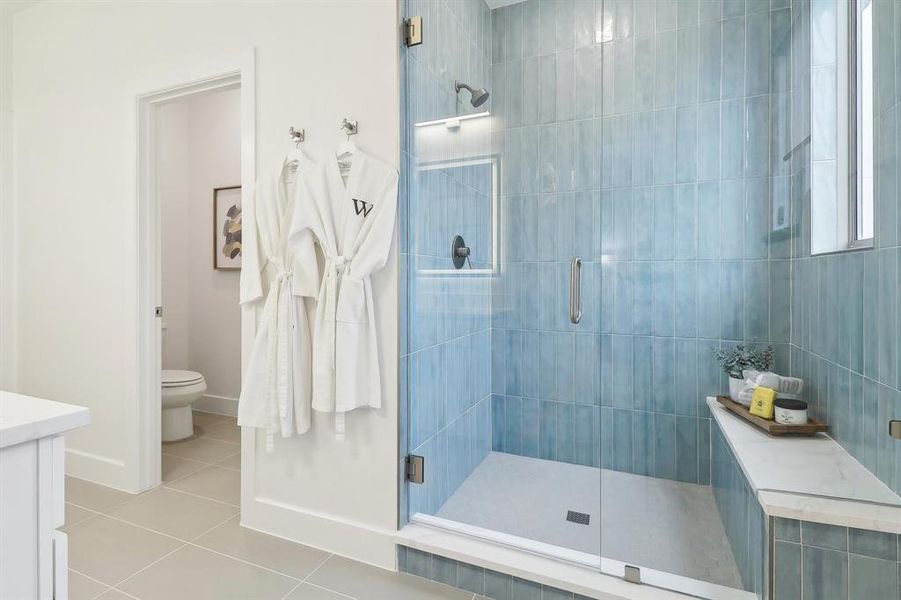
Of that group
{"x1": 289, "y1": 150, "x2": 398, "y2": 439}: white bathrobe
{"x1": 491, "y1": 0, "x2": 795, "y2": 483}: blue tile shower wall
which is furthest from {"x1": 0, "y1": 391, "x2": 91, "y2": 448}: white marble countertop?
{"x1": 491, "y1": 0, "x2": 795, "y2": 483}: blue tile shower wall

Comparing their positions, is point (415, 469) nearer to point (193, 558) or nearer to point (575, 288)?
point (193, 558)

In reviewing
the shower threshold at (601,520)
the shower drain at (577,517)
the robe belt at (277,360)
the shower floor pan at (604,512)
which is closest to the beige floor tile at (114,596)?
the robe belt at (277,360)

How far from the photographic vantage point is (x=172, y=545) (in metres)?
1.94

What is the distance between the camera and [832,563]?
4.00 ft

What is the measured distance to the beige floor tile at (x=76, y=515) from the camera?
2136 mm

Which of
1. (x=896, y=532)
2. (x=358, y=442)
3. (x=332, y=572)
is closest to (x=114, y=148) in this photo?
(x=358, y=442)

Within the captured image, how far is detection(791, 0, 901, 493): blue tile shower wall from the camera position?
1302 mm

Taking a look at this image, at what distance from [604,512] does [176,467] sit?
2387 mm

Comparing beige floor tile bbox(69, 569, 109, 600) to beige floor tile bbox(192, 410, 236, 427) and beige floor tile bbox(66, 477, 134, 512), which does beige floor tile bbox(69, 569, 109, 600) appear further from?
beige floor tile bbox(192, 410, 236, 427)

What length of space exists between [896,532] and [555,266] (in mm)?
1603

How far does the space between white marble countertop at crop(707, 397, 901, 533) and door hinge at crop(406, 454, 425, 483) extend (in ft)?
3.71

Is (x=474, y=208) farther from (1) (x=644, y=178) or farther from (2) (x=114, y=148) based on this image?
(2) (x=114, y=148)

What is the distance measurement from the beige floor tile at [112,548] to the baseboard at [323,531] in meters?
0.32

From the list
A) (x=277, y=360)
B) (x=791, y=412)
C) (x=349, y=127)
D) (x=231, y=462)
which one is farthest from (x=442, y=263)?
(x=231, y=462)
